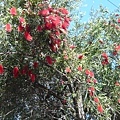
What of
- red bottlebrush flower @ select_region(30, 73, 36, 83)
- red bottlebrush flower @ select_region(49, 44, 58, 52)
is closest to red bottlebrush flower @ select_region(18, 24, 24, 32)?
red bottlebrush flower @ select_region(49, 44, 58, 52)

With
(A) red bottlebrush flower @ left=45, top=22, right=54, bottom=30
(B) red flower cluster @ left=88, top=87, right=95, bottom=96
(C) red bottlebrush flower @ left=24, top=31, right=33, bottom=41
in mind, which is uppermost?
(A) red bottlebrush flower @ left=45, top=22, right=54, bottom=30

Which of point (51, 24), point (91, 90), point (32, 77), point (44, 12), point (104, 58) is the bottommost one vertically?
point (91, 90)

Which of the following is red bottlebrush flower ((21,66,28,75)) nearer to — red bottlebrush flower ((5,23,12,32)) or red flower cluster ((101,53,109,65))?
red bottlebrush flower ((5,23,12,32))

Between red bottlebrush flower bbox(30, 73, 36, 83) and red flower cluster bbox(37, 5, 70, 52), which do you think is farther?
red bottlebrush flower bbox(30, 73, 36, 83)

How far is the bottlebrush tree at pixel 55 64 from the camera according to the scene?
5855 millimetres

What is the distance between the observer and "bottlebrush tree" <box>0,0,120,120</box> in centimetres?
586

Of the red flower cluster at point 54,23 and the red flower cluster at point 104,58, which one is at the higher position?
the red flower cluster at point 104,58

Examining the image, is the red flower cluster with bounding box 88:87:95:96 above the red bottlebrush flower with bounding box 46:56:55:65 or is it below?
below

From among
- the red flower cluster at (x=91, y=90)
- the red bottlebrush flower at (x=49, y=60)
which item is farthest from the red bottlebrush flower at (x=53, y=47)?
the red flower cluster at (x=91, y=90)

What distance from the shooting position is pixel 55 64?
20.8 feet

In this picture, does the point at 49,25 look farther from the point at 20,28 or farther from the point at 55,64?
the point at 55,64

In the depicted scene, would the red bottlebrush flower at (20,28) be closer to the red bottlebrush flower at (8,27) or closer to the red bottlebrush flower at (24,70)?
the red bottlebrush flower at (8,27)

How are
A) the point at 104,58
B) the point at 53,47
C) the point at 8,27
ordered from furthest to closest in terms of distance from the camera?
the point at 104,58, the point at 53,47, the point at 8,27

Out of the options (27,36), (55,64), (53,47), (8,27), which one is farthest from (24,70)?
(8,27)
